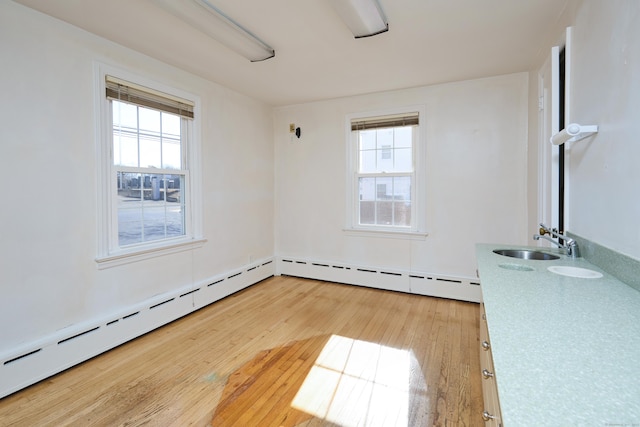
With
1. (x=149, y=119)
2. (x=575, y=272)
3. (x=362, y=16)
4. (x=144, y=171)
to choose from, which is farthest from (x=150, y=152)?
(x=575, y=272)

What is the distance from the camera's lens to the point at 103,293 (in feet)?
8.50

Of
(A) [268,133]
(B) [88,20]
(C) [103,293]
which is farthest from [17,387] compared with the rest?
(A) [268,133]

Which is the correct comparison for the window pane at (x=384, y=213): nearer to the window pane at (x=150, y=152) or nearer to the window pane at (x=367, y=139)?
the window pane at (x=367, y=139)

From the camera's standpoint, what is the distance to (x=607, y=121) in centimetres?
152

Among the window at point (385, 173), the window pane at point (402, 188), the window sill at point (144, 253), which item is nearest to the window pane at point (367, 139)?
the window at point (385, 173)

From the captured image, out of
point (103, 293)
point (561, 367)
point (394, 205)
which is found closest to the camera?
point (561, 367)

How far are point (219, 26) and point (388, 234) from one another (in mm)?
2943

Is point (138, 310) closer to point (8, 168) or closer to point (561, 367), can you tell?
point (8, 168)

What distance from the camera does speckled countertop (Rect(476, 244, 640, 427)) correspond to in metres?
0.59

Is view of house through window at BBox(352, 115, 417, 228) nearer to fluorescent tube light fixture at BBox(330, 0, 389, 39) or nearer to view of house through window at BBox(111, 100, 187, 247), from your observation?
fluorescent tube light fixture at BBox(330, 0, 389, 39)

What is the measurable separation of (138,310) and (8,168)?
4.83 ft

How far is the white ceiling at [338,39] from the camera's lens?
2.15 m

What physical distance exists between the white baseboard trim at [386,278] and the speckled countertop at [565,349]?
2298 millimetres

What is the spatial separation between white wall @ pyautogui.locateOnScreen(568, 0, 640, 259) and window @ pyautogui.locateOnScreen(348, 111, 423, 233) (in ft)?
6.51
